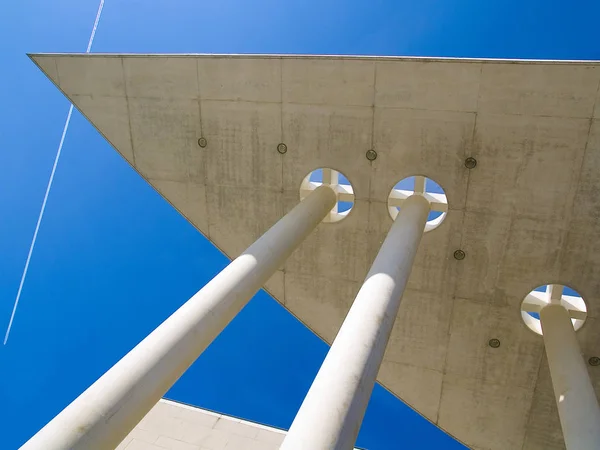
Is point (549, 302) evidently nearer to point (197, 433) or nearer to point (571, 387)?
point (571, 387)

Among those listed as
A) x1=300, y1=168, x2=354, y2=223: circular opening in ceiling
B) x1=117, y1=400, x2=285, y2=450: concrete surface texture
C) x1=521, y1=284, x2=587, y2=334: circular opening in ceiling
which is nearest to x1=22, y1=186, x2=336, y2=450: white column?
x1=300, y1=168, x2=354, y2=223: circular opening in ceiling

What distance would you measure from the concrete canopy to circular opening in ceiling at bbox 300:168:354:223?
0.75 meters

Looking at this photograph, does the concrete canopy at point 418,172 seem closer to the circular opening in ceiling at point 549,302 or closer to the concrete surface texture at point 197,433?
the circular opening in ceiling at point 549,302

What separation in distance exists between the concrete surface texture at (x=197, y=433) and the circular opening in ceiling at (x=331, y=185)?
14240mm

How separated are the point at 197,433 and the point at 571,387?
71.0 ft

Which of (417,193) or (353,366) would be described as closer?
(353,366)

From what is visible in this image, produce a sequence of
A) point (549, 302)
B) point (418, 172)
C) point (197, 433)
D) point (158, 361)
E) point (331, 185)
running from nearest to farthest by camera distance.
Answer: point (158, 361) < point (418, 172) < point (549, 302) < point (331, 185) < point (197, 433)

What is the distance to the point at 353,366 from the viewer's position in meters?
11.4

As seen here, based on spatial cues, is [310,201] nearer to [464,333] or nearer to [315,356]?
[464,333]

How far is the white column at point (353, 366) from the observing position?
384 inches

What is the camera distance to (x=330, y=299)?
24.9m

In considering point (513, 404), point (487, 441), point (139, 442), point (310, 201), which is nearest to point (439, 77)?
point (310, 201)

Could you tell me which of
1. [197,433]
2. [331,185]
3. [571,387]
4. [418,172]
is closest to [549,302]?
[571,387]

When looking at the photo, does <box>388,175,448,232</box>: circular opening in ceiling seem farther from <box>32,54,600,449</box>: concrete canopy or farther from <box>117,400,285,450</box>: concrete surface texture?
<box>117,400,285,450</box>: concrete surface texture
